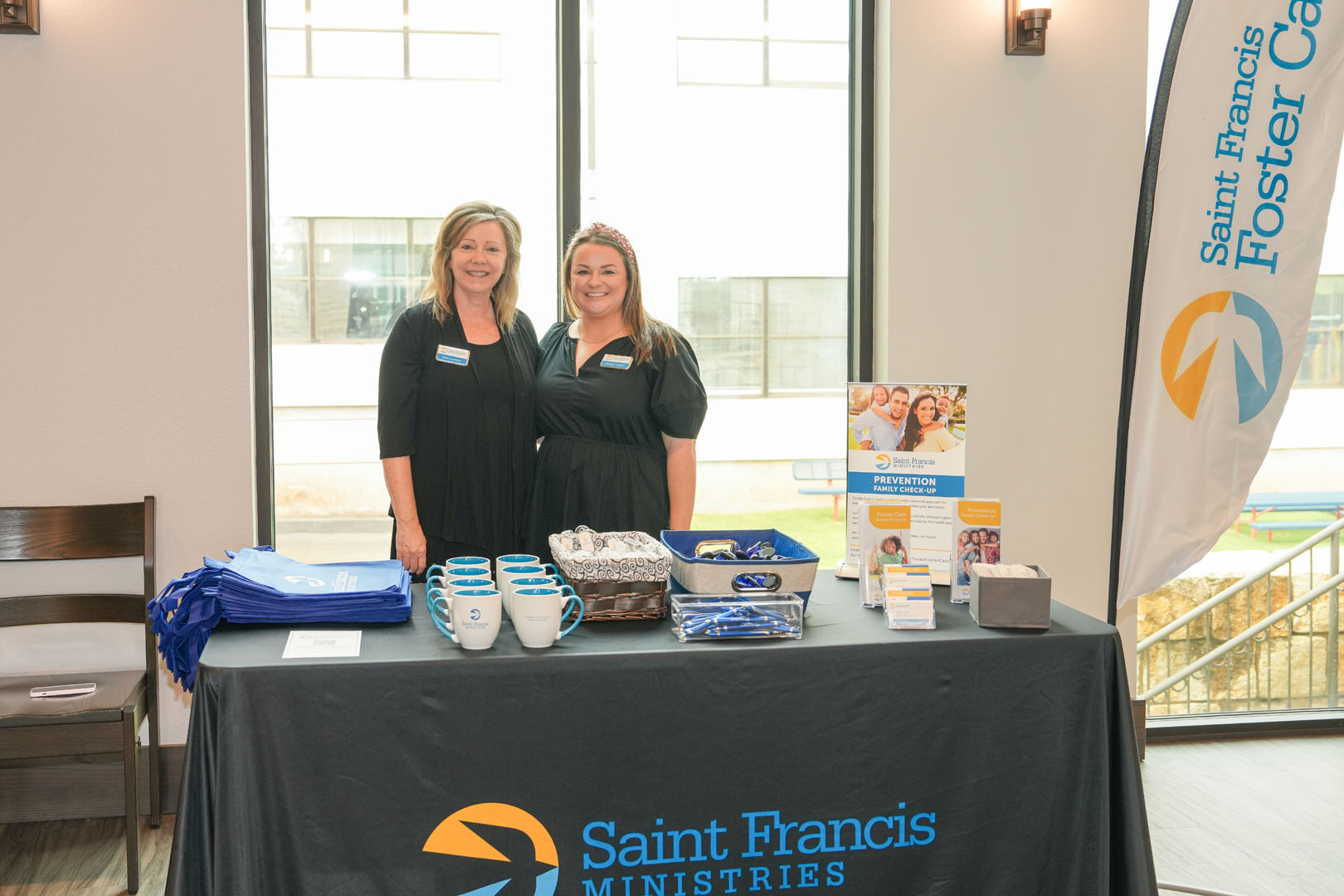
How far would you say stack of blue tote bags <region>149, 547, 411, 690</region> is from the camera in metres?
1.77

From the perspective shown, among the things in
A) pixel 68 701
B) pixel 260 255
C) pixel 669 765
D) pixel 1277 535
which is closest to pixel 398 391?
pixel 260 255

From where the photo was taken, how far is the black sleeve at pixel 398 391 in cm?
265

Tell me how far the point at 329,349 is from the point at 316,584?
4.88 feet

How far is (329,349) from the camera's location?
321 cm

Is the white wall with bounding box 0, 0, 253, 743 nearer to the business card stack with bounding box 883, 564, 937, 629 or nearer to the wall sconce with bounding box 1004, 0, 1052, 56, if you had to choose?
the business card stack with bounding box 883, 564, 937, 629

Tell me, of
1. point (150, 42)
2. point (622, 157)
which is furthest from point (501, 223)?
point (150, 42)

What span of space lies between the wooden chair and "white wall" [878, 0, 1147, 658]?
220 cm

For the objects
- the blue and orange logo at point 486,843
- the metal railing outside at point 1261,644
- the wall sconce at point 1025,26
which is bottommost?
the metal railing outside at point 1261,644

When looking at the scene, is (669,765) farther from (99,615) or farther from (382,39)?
(382,39)

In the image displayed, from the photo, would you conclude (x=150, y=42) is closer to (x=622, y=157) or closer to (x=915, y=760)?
(x=622, y=157)

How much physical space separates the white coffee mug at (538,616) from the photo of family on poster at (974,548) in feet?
2.59

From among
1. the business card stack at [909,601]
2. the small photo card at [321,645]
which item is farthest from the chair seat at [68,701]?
the business card stack at [909,601]

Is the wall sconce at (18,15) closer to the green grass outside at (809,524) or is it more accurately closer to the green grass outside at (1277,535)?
the green grass outside at (809,524)

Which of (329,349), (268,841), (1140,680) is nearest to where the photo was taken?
(268,841)
